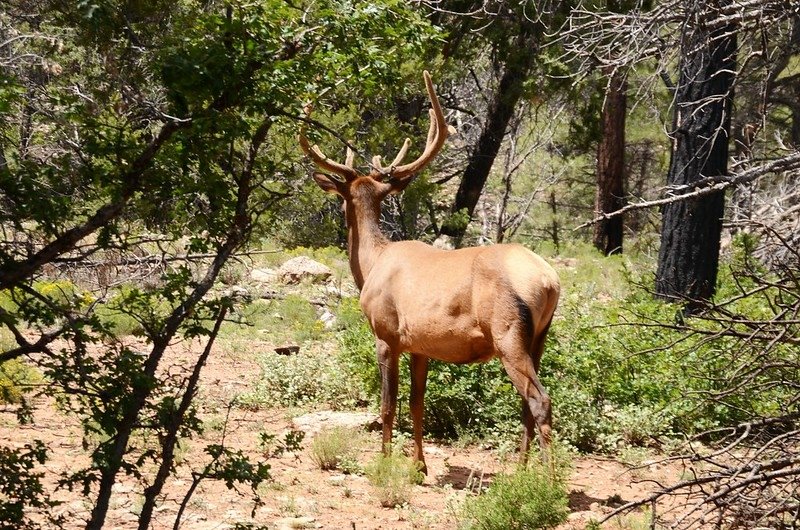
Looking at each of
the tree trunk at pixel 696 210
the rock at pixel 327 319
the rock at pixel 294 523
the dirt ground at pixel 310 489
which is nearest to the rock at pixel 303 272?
the rock at pixel 327 319

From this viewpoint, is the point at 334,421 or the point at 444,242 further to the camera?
the point at 444,242

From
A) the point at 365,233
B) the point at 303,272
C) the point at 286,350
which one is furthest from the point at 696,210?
the point at 303,272

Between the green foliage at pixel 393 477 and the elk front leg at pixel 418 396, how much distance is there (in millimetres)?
217

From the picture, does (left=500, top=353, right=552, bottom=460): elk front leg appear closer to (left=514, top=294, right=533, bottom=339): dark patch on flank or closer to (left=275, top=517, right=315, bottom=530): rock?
(left=514, top=294, right=533, bottom=339): dark patch on flank

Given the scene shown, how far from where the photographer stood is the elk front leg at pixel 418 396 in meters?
9.02

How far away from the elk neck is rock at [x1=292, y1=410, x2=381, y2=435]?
1.47 m

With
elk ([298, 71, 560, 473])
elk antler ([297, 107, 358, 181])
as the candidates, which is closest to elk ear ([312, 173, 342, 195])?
elk ([298, 71, 560, 473])

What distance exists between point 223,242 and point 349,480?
337 cm

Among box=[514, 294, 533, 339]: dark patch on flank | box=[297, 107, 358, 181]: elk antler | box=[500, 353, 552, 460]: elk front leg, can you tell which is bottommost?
box=[500, 353, 552, 460]: elk front leg

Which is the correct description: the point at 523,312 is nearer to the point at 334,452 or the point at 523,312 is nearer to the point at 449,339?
the point at 449,339

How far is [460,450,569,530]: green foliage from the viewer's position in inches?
277

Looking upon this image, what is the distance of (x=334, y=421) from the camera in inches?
414

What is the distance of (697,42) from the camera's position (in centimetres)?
1049

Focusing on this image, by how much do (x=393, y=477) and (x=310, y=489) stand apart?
75cm
